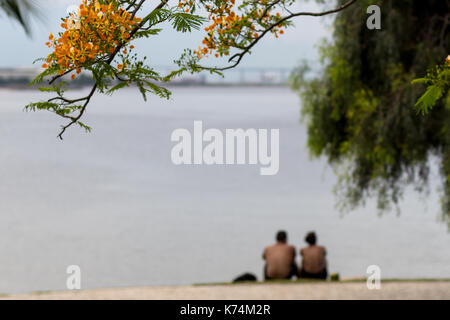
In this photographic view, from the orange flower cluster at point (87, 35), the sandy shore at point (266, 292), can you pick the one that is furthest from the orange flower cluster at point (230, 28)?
the sandy shore at point (266, 292)

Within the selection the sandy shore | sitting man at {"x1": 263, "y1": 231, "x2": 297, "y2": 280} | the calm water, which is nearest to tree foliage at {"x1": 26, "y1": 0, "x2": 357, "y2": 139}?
the sandy shore

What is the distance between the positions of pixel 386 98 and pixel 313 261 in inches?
93.1

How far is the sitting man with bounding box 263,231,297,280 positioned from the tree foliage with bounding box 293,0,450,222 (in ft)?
5.86

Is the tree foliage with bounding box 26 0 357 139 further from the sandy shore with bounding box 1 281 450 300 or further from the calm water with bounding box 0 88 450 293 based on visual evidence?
the calm water with bounding box 0 88 450 293

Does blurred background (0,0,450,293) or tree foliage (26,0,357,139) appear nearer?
tree foliage (26,0,357,139)

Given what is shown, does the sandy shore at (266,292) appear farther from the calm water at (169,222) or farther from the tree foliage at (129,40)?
the tree foliage at (129,40)

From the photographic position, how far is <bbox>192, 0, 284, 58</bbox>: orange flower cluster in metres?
3.82

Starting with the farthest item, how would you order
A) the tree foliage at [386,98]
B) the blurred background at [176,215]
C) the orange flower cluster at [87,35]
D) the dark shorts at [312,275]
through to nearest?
the blurred background at [176,215] → the tree foliage at [386,98] → the dark shorts at [312,275] → the orange flower cluster at [87,35]

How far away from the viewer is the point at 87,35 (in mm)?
3227

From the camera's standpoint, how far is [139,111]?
4461 inches

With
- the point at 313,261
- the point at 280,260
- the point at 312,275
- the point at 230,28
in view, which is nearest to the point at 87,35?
the point at 230,28

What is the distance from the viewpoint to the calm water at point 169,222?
21766mm
